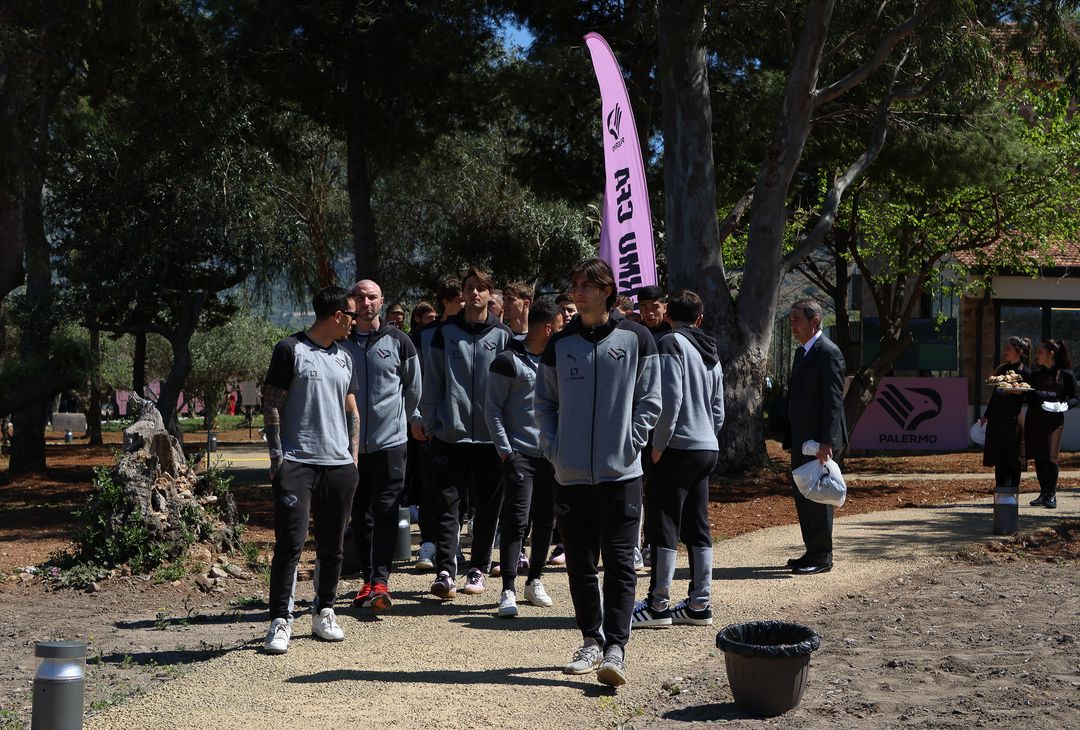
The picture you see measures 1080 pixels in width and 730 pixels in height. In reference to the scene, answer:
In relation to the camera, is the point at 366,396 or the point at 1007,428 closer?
the point at 366,396

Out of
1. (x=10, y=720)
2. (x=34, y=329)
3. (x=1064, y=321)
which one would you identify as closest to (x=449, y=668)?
(x=10, y=720)

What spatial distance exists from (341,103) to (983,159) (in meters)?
9.15

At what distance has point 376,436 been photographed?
7543 millimetres

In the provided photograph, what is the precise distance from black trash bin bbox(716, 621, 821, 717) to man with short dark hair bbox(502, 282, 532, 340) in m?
3.54

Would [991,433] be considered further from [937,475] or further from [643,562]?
[937,475]

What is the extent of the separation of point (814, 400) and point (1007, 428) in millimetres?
4627

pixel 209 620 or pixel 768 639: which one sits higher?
pixel 768 639

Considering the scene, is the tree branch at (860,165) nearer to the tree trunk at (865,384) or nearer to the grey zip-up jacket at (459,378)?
the tree trunk at (865,384)

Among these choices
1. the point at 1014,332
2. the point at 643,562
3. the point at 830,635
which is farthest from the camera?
the point at 1014,332

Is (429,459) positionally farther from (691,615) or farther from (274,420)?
(691,615)

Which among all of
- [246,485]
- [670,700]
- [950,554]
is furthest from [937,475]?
[670,700]

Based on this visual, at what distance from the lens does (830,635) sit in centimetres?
677

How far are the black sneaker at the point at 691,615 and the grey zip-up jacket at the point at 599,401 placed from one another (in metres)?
1.62

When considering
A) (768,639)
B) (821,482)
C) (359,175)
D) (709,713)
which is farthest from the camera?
(359,175)
